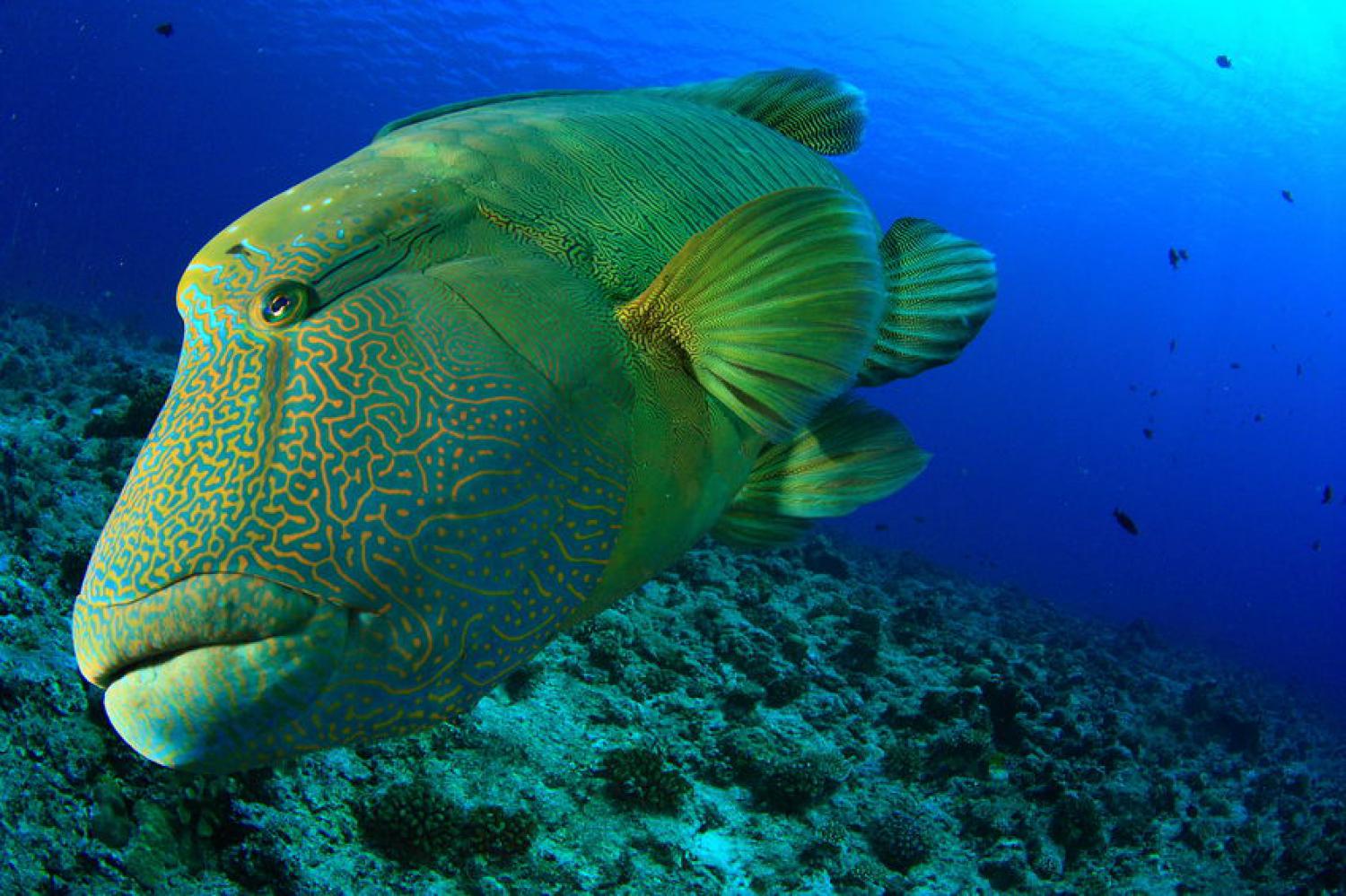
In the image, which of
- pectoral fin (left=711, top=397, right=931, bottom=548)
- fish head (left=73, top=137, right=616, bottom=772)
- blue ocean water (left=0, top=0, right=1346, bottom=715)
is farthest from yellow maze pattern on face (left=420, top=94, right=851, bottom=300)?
blue ocean water (left=0, top=0, right=1346, bottom=715)

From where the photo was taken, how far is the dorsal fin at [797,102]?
3197 millimetres

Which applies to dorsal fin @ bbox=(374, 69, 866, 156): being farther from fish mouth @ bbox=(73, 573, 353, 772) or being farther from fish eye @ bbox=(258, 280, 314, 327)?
fish mouth @ bbox=(73, 573, 353, 772)

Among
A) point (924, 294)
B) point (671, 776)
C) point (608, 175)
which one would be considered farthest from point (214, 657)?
point (671, 776)

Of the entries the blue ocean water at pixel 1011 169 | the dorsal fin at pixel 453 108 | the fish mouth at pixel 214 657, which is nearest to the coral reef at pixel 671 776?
the fish mouth at pixel 214 657

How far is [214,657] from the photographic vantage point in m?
1.13

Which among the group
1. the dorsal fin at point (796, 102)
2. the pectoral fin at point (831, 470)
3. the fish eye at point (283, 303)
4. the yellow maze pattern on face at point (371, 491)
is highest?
the dorsal fin at point (796, 102)

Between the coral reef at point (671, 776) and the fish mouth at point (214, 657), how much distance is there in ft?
8.34

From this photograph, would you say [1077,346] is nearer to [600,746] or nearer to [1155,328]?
[1155,328]

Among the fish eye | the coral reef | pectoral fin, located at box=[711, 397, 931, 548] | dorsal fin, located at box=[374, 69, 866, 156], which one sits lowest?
the coral reef

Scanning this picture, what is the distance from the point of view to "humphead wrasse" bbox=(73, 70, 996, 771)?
116 cm

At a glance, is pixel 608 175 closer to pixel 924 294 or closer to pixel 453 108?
pixel 453 108

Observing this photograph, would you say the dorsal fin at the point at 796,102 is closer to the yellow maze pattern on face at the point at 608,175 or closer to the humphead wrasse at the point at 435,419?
the yellow maze pattern on face at the point at 608,175

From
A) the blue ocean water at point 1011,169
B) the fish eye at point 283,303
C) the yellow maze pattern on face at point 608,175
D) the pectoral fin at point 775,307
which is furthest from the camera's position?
the blue ocean water at point 1011,169

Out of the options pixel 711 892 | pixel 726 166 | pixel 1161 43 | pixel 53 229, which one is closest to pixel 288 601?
pixel 726 166
